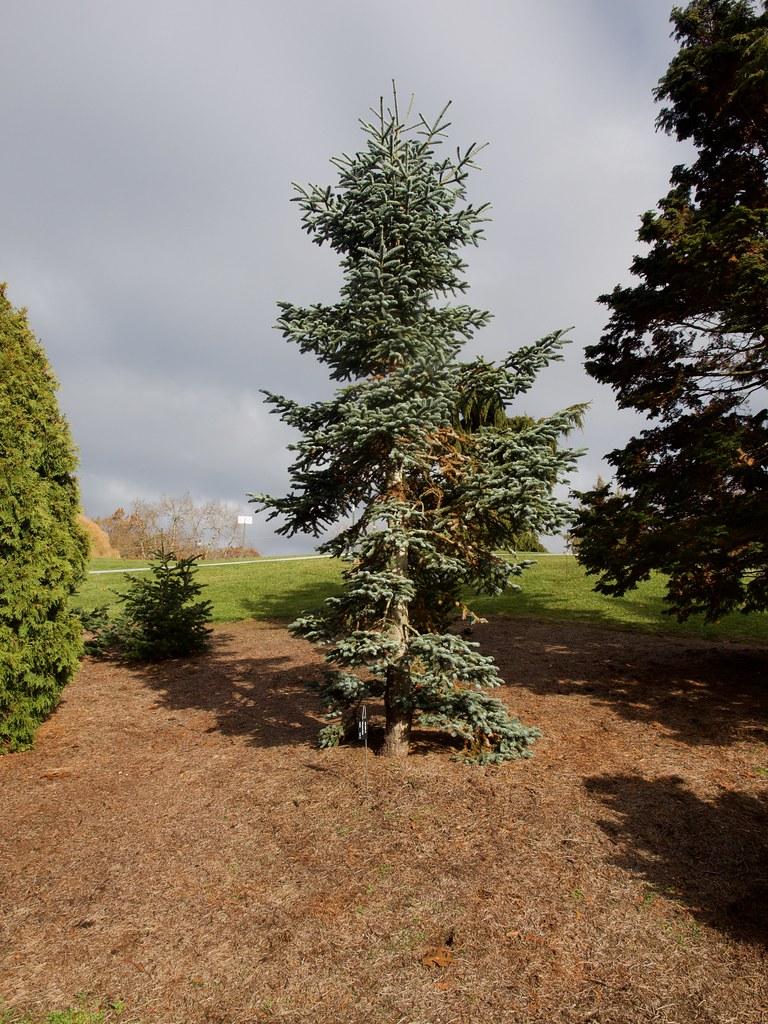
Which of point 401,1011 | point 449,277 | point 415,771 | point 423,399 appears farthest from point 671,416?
point 401,1011

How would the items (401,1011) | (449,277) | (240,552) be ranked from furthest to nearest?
(240,552) → (449,277) → (401,1011)

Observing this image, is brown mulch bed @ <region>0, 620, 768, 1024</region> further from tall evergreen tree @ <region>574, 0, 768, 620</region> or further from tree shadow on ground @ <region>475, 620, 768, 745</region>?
tall evergreen tree @ <region>574, 0, 768, 620</region>

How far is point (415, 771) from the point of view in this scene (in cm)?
606

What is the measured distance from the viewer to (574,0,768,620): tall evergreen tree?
771 cm

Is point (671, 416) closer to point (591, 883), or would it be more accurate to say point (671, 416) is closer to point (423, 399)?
point (423, 399)

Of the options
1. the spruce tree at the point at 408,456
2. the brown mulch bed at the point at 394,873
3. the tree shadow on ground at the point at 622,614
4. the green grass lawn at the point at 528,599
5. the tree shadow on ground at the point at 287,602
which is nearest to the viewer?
the brown mulch bed at the point at 394,873

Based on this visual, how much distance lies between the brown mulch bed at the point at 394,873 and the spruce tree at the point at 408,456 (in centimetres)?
104

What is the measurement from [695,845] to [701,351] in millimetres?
7192

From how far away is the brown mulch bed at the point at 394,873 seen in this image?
3389 mm

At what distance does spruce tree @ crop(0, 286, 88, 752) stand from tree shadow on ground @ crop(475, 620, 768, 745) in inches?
266

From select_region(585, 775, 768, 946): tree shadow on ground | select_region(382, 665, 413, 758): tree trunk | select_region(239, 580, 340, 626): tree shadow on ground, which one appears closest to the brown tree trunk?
select_region(382, 665, 413, 758): tree trunk

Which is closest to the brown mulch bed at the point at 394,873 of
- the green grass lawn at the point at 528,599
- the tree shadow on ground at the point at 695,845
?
the tree shadow on ground at the point at 695,845

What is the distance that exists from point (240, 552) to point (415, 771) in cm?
4322

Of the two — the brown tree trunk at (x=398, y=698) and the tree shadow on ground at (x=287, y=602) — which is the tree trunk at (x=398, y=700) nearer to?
the brown tree trunk at (x=398, y=698)
